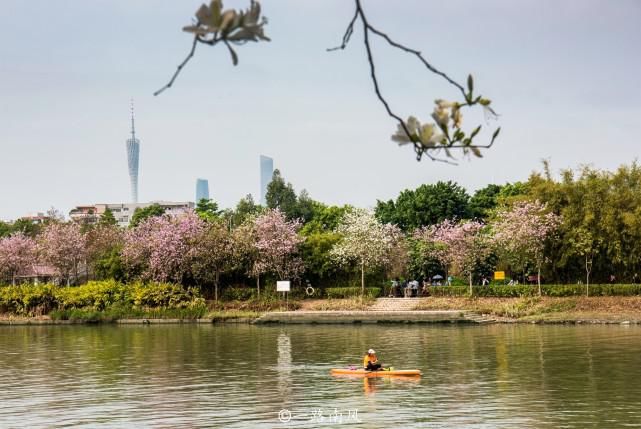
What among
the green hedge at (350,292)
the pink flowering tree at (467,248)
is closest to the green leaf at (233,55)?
the pink flowering tree at (467,248)

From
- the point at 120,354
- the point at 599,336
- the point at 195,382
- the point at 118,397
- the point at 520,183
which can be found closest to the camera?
the point at 118,397

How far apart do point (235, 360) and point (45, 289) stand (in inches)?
1341

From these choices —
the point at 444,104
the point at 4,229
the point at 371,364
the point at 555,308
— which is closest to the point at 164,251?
the point at 555,308

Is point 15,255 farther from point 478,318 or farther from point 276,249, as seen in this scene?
point 478,318

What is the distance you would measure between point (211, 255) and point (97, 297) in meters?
8.56

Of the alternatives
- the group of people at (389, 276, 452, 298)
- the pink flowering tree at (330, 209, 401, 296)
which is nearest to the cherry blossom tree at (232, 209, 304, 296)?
the pink flowering tree at (330, 209, 401, 296)

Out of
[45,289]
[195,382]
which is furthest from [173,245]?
[195,382]

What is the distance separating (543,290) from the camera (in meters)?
59.2

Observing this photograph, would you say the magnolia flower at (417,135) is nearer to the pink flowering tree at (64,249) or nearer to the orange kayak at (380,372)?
the orange kayak at (380,372)

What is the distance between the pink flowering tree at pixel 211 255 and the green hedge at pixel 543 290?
15674 millimetres

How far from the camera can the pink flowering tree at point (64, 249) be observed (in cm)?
7594

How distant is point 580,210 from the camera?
197ft

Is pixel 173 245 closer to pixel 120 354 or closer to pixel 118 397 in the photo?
pixel 120 354

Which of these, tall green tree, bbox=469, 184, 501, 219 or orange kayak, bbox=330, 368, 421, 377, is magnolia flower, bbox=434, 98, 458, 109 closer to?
orange kayak, bbox=330, 368, 421, 377
